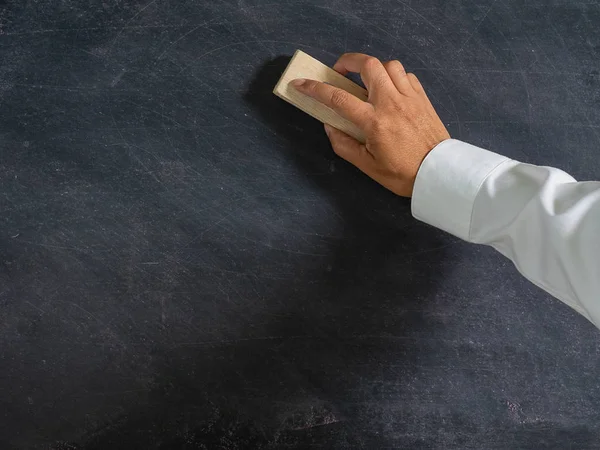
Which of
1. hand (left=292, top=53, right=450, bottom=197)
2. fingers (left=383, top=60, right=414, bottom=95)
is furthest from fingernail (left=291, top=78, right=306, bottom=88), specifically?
fingers (left=383, top=60, right=414, bottom=95)

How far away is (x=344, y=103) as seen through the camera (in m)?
0.73

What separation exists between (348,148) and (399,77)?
109mm

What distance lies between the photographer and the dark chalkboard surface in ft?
2.45

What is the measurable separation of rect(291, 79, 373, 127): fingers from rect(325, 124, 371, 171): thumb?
29 millimetres

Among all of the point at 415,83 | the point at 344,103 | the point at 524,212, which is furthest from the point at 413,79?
the point at 524,212

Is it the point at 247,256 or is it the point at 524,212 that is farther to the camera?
the point at 247,256

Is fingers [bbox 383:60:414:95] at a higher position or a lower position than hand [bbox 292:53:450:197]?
higher

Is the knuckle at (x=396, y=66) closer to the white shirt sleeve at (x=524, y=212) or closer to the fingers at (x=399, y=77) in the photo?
the fingers at (x=399, y=77)

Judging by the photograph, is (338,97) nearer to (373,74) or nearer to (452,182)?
Result: (373,74)

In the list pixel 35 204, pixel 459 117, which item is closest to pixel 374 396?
pixel 459 117

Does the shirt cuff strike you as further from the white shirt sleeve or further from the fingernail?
the fingernail

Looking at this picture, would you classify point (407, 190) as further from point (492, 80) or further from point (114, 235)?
point (114, 235)

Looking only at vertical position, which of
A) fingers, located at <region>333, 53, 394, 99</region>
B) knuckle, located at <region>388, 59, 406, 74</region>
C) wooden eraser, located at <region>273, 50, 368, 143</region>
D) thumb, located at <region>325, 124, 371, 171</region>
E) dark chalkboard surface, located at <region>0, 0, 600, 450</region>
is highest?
knuckle, located at <region>388, 59, 406, 74</region>

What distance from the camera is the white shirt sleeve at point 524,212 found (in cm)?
60
